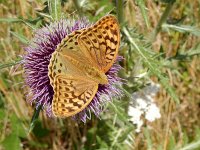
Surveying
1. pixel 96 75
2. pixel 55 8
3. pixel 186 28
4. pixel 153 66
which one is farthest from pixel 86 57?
pixel 186 28

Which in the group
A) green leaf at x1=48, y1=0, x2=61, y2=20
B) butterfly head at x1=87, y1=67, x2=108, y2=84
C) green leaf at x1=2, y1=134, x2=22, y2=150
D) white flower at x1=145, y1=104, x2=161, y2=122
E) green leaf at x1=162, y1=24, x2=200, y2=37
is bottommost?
green leaf at x1=2, y1=134, x2=22, y2=150

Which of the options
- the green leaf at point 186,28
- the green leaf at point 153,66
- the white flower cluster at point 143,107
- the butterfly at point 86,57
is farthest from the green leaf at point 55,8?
Answer: the white flower cluster at point 143,107

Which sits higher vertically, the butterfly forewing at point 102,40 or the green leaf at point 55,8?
the green leaf at point 55,8

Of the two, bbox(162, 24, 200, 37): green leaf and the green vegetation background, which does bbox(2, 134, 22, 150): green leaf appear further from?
bbox(162, 24, 200, 37): green leaf

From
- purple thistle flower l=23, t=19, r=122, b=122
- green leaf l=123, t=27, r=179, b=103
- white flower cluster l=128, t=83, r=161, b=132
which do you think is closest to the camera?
purple thistle flower l=23, t=19, r=122, b=122

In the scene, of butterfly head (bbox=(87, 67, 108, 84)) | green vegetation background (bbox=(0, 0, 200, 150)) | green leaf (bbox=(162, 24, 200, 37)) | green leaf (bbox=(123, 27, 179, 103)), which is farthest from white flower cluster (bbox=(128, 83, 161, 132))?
butterfly head (bbox=(87, 67, 108, 84))

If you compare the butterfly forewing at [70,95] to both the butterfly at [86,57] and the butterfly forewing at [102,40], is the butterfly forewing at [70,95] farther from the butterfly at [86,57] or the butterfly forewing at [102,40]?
the butterfly forewing at [102,40]
